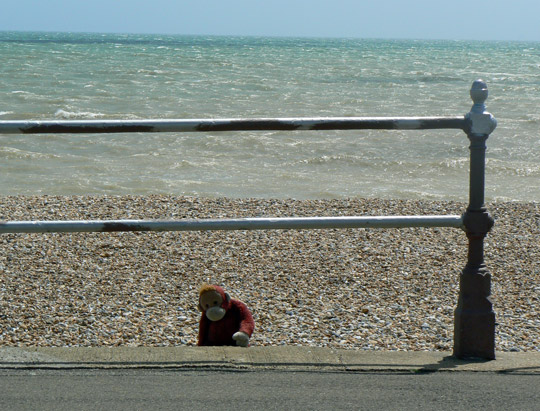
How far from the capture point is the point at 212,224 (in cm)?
317

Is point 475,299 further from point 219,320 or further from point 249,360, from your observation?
point 219,320

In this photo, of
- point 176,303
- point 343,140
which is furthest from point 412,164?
point 176,303

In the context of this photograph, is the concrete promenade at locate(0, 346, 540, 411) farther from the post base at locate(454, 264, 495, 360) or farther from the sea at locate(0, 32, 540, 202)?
the sea at locate(0, 32, 540, 202)

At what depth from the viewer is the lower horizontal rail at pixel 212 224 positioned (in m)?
3.14

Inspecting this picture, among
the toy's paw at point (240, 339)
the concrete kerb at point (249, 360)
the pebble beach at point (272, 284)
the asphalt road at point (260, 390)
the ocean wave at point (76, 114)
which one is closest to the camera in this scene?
the asphalt road at point (260, 390)

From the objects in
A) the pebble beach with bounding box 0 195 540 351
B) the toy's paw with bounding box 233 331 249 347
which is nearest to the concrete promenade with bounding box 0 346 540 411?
the toy's paw with bounding box 233 331 249 347

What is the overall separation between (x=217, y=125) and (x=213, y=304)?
1.28 meters

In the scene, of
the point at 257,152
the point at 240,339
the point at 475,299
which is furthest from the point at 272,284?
the point at 257,152

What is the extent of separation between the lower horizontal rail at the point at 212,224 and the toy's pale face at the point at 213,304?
3.19 feet

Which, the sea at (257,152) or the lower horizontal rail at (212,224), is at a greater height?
the lower horizontal rail at (212,224)

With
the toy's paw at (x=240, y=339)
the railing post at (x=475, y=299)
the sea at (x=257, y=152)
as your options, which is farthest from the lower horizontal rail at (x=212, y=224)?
the sea at (x=257, y=152)

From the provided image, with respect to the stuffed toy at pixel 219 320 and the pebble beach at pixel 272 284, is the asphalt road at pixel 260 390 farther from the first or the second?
the pebble beach at pixel 272 284

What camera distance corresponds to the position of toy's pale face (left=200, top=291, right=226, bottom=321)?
13.4ft

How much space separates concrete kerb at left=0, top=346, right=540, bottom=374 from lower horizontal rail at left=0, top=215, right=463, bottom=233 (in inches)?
18.7
